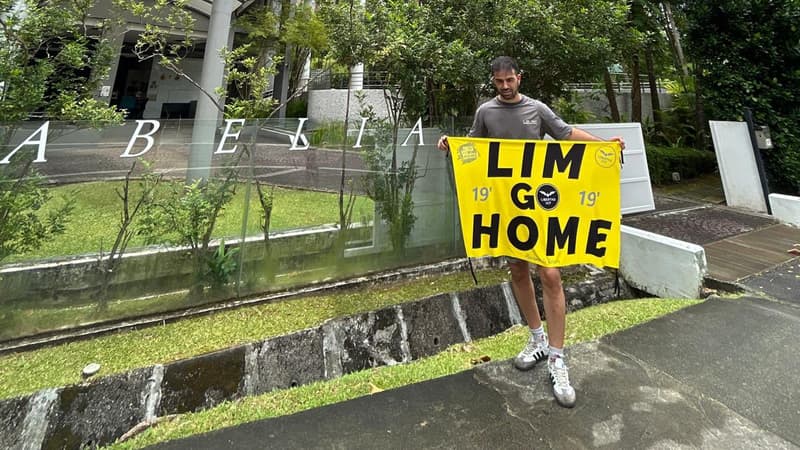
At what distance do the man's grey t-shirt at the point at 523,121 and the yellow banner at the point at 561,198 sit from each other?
65mm

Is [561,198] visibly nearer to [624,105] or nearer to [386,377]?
[386,377]

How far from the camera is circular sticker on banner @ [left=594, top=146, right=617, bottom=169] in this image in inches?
110

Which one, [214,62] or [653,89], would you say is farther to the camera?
[653,89]

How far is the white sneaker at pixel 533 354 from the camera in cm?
270

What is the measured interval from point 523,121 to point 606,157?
634 mm

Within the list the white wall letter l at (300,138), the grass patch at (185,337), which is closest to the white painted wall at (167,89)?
the white wall letter l at (300,138)

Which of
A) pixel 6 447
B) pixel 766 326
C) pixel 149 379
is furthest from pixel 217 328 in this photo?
pixel 766 326

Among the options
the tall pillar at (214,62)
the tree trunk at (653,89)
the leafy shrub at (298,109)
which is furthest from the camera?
the leafy shrub at (298,109)

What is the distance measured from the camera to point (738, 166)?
718cm

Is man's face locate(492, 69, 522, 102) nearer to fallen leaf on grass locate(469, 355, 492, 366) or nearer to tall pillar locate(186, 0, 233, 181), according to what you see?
fallen leaf on grass locate(469, 355, 492, 366)

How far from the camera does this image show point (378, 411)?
2352 mm

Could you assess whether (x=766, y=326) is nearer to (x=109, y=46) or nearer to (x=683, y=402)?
(x=683, y=402)

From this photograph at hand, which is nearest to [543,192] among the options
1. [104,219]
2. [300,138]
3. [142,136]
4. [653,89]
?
[300,138]

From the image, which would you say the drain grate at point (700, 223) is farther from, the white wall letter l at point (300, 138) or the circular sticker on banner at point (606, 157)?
the white wall letter l at point (300, 138)
